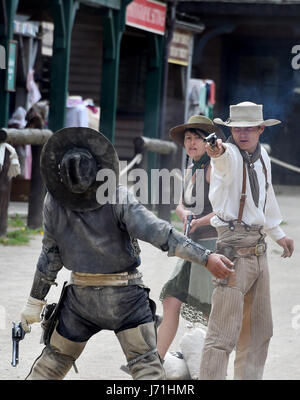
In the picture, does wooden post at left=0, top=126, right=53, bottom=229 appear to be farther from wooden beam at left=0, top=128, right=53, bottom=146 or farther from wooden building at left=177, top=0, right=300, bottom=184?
wooden building at left=177, top=0, right=300, bottom=184

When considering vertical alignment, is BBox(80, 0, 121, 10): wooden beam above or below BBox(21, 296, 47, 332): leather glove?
above

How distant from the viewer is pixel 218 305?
16.2ft

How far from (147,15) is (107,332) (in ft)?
29.2

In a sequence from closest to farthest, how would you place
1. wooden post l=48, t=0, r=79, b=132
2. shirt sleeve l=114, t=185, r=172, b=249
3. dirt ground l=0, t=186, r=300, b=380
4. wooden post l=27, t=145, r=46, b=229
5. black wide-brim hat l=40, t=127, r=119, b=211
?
shirt sleeve l=114, t=185, r=172, b=249 → black wide-brim hat l=40, t=127, r=119, b=211 → dirt ground l=0, t=186, r=300, b=380 → wooden post l=27, t=145, r=46, b=229 → wooden post l=48, t=0, r=79, b=132

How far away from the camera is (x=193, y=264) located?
5.70 meters

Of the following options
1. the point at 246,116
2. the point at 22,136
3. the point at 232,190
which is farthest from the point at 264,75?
the point at 232,190

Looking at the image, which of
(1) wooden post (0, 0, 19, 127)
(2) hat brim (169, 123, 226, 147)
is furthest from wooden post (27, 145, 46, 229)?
(2) hat brim (169, 123, 226, 147)

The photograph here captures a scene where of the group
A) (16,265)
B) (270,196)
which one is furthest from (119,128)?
(270,196)

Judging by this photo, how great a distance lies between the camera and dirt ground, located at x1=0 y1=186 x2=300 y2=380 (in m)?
5.81

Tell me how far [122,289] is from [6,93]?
691cm

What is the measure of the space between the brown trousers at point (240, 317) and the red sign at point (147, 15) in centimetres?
950

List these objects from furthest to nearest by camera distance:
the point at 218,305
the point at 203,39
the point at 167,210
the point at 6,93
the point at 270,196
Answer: the point at 203,39, the point at 167,210, the point at 6,93, the point at 270,196, the point at 218,305

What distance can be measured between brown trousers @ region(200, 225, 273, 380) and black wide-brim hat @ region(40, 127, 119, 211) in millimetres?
926
